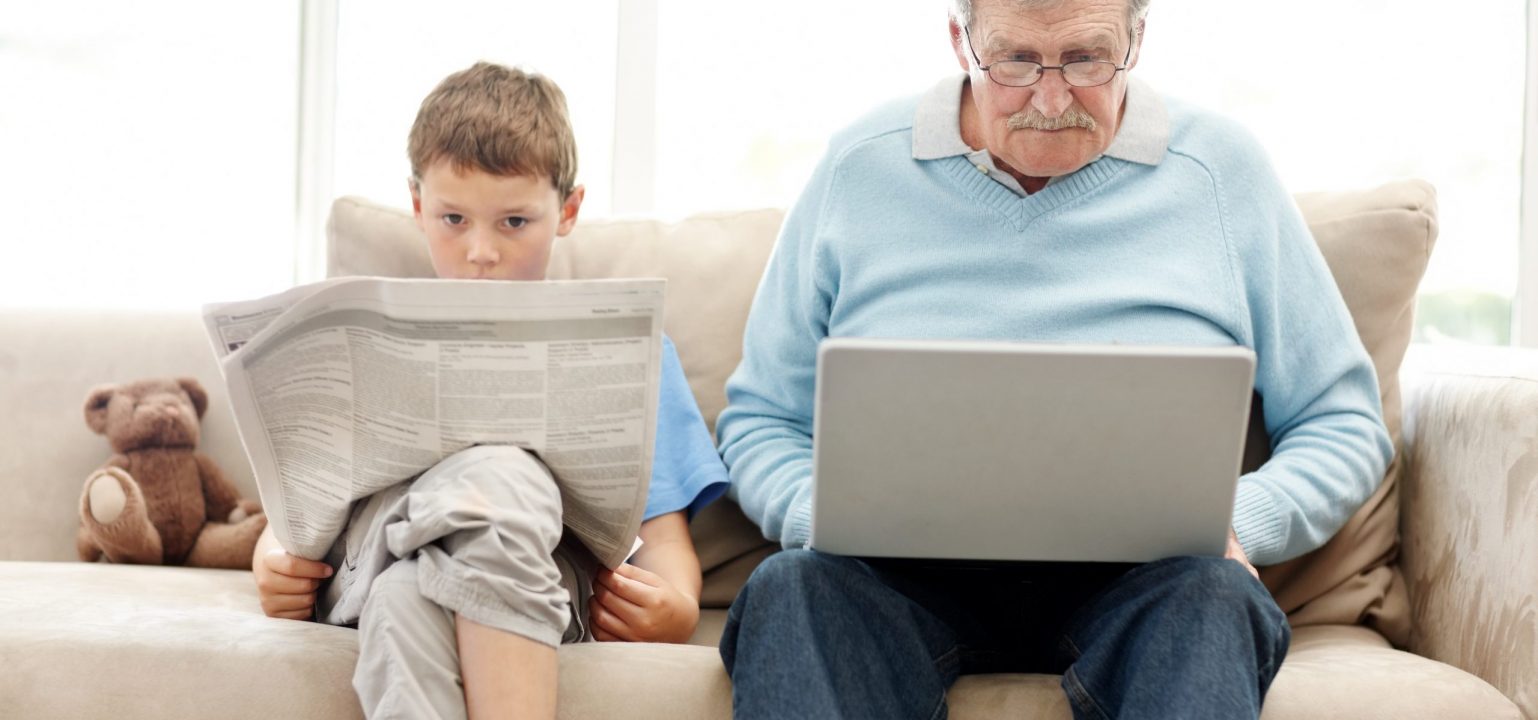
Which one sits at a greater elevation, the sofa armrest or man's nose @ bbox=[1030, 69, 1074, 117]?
man's nose @ bbox=[1030, 69, 1074, 117]

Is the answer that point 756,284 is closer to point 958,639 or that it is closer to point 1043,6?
point 1043,6

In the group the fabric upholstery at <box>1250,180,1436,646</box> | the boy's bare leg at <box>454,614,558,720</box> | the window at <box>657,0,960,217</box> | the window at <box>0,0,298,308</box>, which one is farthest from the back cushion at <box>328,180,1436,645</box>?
the window at <box>0,0,298,308</box>

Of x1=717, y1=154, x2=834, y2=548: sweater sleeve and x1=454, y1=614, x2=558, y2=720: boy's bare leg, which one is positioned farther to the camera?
x1=717, y1=154, x2=834, y2=548: sweater sleeve

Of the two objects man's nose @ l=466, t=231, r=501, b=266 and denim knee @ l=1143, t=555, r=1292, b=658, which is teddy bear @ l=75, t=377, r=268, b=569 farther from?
denim knee @ l=1143, t=555, r=1292, b=658

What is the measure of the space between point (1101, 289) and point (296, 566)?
0.83 m

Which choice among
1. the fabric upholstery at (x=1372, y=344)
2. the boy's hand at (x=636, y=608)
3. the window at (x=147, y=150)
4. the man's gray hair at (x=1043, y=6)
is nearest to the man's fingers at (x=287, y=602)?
the boy's hand at (x=636, y=608)

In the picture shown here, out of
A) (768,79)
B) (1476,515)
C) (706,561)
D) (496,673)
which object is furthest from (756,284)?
(768,79)

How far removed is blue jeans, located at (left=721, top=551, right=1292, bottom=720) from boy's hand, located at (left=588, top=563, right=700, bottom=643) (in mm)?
175

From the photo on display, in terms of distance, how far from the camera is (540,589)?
3.50 ft

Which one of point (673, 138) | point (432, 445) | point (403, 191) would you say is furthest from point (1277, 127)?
point (432, 445)

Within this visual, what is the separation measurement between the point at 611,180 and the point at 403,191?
449 millimetres

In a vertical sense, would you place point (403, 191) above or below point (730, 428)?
above

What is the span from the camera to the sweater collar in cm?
141

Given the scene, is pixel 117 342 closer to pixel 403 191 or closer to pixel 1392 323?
pixel 403 191
